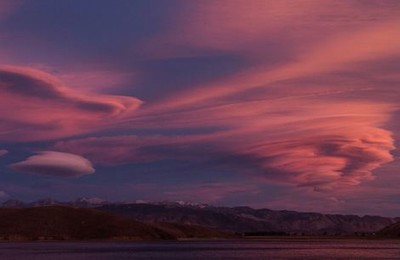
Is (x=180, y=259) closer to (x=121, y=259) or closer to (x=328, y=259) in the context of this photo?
(x=121, y=259)

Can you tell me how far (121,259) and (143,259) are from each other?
5.57 m

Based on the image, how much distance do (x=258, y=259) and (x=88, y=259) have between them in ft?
142

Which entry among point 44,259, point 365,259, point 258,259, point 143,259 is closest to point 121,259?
point 143,259

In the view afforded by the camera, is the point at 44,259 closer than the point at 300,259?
No

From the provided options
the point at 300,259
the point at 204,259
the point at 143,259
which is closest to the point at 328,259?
the point at 300,259

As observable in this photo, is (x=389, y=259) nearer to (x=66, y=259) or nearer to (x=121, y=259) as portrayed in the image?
(x=121, y=259)

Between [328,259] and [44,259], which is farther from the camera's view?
[44,259]

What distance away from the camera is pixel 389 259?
512 ft

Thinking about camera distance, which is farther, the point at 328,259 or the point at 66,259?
the point at 66,259

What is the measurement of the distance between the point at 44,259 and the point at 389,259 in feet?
283

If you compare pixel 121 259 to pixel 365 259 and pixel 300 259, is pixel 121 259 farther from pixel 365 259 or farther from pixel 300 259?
pixel 365 259

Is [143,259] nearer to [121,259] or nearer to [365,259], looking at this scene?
[121,259]

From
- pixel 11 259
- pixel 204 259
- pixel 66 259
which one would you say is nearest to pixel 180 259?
pixel 204 259

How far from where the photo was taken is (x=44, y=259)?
16500 centimetres
